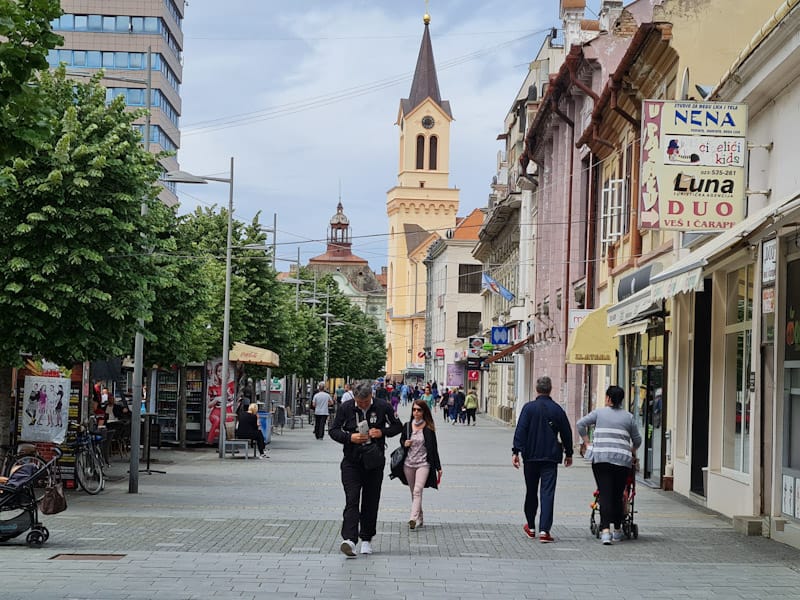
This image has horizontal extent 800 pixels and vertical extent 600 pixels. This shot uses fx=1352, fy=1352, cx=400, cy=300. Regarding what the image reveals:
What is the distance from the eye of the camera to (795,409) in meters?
14.9

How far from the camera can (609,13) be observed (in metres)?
38.8

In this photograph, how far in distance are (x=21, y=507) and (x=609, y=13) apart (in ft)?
94.9

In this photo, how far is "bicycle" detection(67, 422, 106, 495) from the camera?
20500mm

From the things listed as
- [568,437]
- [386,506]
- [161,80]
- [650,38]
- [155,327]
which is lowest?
[386,506]

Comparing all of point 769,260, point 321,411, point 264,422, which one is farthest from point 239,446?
point 769,260

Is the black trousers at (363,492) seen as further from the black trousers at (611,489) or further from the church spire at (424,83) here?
the church spire at (424,83)

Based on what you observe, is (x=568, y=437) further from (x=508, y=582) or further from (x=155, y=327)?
(x=155, y=327)

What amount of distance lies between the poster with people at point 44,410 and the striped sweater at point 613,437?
8.65 metres

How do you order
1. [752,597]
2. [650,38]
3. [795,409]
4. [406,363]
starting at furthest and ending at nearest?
[406,363]
[650,38]
[795,409]
[752,597]

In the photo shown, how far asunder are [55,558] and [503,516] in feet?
23.4

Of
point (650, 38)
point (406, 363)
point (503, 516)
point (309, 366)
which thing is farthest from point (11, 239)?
point (406, 363)

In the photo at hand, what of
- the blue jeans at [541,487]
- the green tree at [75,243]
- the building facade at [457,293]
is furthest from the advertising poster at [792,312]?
the building facade at [457,293]

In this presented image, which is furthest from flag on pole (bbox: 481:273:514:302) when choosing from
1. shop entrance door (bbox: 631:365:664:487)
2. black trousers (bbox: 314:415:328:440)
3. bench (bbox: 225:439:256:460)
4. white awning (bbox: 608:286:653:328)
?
white awning (bbox: 608:286:653:328)

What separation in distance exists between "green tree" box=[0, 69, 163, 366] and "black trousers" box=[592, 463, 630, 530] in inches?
294
